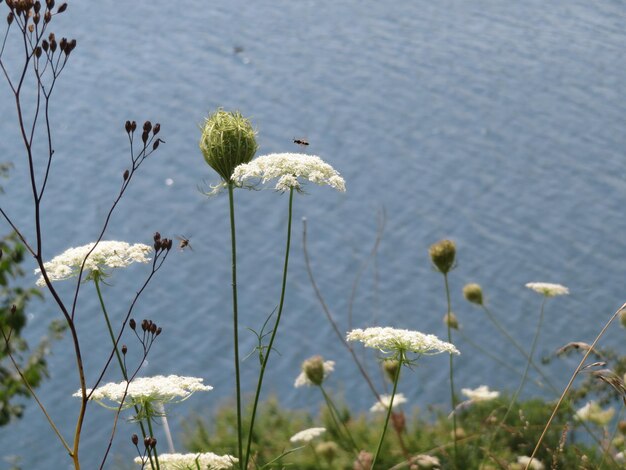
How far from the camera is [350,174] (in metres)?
6.95

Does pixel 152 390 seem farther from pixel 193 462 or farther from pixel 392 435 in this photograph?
pixel 392 435

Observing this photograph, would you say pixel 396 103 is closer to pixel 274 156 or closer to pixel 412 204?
pixel 412 204

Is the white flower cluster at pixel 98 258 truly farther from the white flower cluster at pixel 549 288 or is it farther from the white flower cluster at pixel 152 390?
the white flower cluster at pixel 549 288

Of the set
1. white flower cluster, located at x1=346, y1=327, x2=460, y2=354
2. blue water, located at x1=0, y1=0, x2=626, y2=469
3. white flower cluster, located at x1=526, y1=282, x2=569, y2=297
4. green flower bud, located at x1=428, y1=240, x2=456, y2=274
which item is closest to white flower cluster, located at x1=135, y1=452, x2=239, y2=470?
white flower cluster, located at x1=346, y1=327, x2=460, y2=354

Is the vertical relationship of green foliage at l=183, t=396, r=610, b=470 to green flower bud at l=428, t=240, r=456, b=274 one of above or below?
below

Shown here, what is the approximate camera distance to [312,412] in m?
5.24

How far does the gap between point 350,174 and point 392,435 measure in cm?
272

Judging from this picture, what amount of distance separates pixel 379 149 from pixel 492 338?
1846 millimetres

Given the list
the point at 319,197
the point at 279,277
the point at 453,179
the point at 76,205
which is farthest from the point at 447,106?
the point at 76,205

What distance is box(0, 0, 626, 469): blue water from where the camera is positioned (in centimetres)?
577

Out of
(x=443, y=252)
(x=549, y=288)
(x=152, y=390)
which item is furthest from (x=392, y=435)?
(x=152, y=390)

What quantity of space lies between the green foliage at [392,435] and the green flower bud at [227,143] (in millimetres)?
2186

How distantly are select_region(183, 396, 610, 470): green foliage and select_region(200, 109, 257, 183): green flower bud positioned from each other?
2.19 m

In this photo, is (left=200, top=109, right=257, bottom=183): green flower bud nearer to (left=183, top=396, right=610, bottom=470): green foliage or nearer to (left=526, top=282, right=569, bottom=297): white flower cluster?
(left=526, top=282, right=569, bottom=297): white flower cluster
